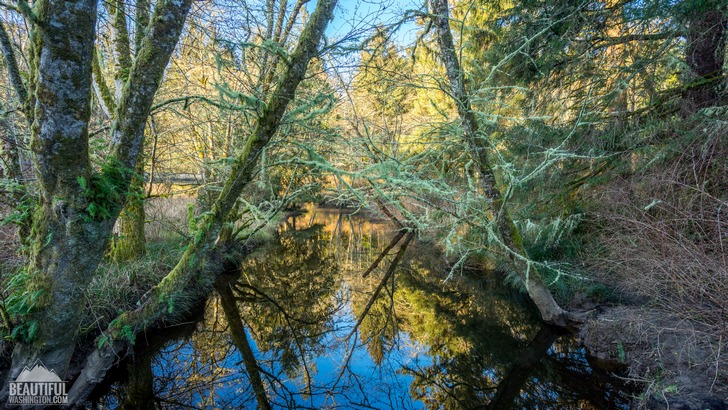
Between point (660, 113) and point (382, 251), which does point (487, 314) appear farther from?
point (382, 251)

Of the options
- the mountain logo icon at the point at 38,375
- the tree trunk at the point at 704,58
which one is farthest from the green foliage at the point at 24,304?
the tree trunk at the point at 704,58

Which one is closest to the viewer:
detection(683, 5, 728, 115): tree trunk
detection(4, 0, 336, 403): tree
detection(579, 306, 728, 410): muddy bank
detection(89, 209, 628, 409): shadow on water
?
detection(4, 0, 336, 403): tree

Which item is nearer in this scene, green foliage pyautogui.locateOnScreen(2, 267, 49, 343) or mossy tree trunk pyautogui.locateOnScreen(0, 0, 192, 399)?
mossy tree trunk pyautogui.locateOnScreen(0, 0, 192, 399)

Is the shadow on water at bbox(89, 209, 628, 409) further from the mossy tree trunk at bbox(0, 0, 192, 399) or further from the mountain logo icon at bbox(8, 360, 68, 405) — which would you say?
the mossy tree trunk at bbox(0, 0, 192, 399)

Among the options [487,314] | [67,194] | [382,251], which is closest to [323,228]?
[382,251]

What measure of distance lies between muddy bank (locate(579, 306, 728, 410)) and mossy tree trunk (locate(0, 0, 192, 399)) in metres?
5.30

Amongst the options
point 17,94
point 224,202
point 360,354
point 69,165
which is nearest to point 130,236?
point 17,94

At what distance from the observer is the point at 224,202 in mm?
3594

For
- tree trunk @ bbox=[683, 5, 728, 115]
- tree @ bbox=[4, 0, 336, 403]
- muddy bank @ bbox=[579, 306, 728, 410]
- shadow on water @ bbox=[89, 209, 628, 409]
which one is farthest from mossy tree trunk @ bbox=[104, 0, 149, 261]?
tree trunk @ bbox=[683, 5, 728, 115]

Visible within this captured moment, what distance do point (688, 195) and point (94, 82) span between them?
8147 mm

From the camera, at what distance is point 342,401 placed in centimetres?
388

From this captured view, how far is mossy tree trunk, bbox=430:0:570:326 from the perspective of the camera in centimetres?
454

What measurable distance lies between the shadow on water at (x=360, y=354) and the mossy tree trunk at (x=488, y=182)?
0.46 metres

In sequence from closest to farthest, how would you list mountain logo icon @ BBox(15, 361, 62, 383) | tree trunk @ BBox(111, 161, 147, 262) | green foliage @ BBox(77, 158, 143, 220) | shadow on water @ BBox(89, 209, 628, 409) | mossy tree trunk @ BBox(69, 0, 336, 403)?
1. green foliage @ BBox(77, 158, 143, 220)
2. mountain logo icon @ BBox(15, 361, 62, 383)
3. mossy tree trunk @ BBox(69, 0, 336, 403)
4. shadow on water @ BBox(89, 209, 628, 409)
5. tree trunk @ BBox(111, 161, 147, 262)
